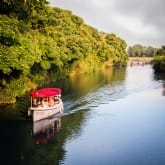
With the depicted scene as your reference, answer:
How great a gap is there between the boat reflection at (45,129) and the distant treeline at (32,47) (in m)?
7.34

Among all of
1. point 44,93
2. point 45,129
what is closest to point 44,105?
point 44,93

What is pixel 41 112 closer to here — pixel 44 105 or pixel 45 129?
pixel 44 105

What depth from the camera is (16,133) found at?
114ft

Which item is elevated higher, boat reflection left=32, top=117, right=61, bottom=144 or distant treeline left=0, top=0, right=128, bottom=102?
distant treeline left=0, top=0, right=128, bottom=102

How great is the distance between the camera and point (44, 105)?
40719mm

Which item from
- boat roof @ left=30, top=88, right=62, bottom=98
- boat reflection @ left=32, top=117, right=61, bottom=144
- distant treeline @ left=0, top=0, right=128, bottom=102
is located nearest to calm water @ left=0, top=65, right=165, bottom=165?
boat reflection @ left=32, top=117, right=61, bottom=144

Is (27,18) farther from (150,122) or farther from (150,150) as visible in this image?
(150,150)

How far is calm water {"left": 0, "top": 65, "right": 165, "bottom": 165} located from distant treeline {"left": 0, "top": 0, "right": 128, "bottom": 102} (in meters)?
4.69

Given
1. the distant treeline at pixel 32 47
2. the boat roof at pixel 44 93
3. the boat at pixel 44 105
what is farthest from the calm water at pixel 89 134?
the distant treeline at pixel 32 47

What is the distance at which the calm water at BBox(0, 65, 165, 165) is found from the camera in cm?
2841

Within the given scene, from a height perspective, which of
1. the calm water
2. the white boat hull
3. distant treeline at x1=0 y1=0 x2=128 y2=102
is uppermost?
distant treeline at x1=0 y1=0 x2=128 y2=102

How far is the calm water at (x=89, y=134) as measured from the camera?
93.2 ft

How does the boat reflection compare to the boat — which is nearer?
the boat reflection

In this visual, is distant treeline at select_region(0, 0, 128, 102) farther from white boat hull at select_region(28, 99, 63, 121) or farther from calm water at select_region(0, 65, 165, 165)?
white boat hull at select_region(28, 99, 63, 121)
